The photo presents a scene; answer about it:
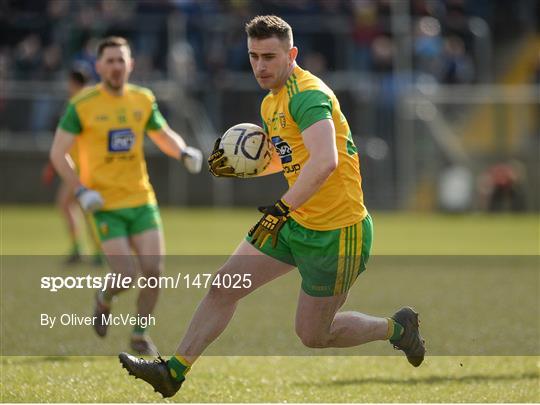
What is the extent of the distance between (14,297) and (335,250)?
6.10m

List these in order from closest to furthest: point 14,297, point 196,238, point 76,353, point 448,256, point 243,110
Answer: point 76,353, point 14,297, point 448,256, point 196,238, point 243,110

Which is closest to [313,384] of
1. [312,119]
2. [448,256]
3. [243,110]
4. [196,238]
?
[312,119]

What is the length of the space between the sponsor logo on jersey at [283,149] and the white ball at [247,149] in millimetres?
137

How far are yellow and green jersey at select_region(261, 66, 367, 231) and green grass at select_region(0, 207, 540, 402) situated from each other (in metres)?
1.11

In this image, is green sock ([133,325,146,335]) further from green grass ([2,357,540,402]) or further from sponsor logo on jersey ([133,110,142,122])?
sponsor logo on jersey ([133,110,142,122])

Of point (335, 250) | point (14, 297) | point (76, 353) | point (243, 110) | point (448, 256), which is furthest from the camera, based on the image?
point (243, 110)

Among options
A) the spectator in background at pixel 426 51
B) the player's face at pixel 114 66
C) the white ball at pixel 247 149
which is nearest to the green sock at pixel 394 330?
the white ball at pixel 247 149

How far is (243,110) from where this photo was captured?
25.0 m

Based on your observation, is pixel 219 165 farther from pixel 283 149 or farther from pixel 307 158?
pixel 307 158

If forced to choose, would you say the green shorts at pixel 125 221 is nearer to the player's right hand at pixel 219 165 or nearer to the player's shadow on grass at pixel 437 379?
the player's shadow on grass at pixel 437 379

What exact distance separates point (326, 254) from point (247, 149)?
744 mm

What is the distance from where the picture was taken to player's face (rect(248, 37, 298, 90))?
6.41 meters

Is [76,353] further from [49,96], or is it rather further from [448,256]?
[49,96]

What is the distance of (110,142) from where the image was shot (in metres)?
9.47
